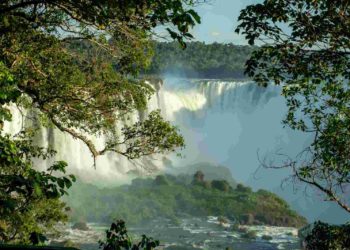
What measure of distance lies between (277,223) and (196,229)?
7.54 m

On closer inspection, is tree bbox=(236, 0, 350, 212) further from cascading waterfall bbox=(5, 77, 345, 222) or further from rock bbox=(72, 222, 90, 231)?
cascading waterfall bbox=(5, 77, 345, 222)

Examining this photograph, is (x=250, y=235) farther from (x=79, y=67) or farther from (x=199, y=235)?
(x=79, y=67)

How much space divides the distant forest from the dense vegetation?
37.4 m

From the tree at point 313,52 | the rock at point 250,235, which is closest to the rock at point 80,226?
the rock at point 250,235

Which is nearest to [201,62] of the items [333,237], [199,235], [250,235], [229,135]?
[229,135]

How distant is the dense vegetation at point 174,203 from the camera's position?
45.6m

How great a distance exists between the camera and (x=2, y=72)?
19.6 ft

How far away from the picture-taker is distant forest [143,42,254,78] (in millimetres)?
95500

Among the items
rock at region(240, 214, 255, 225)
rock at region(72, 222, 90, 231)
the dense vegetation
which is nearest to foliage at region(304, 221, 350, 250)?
rock at region(72, 222, 90, 231)

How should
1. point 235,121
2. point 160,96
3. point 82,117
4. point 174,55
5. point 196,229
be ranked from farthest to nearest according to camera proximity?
point 174,55 < point 235,121 < point 160,96 < point 196,229 < point 82,117

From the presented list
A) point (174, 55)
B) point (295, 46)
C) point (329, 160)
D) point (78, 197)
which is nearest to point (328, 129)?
point (329, 160)

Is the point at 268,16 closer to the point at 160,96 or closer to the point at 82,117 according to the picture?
the point at 82,117

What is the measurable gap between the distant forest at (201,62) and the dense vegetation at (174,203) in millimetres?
37350

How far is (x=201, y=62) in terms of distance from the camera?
10019cm
